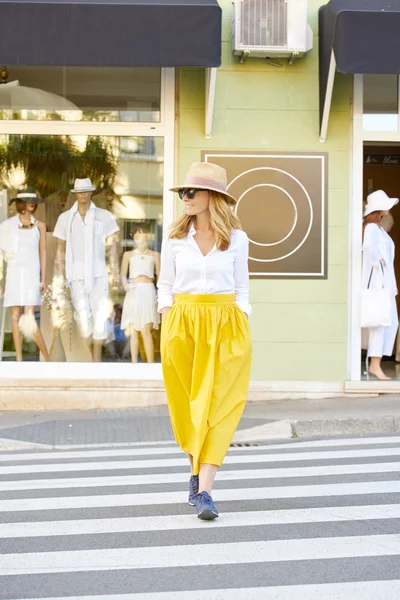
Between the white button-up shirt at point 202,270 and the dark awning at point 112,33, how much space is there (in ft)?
15.6

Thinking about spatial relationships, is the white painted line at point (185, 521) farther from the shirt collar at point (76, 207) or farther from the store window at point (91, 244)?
the shirt collar at point (76, 207)

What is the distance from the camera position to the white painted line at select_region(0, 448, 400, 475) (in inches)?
325

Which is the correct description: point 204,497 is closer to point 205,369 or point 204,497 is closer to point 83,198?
point 205,369

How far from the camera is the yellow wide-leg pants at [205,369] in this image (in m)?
6.32

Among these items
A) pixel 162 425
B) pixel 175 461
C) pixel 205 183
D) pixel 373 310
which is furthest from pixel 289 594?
A: pixel 373 310

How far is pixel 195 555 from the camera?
5.32m

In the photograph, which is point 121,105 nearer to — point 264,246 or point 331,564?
point 264,246

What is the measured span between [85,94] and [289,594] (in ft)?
27.7

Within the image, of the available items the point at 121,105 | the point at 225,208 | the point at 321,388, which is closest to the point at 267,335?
the point at 321,388

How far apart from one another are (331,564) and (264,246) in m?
7.07

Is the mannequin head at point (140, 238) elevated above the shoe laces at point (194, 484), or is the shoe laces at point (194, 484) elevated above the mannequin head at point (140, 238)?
the mannequin head at point (140, 238)

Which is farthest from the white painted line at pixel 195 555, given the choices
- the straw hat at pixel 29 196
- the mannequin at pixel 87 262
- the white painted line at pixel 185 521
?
the straw hat at pixel 29 196

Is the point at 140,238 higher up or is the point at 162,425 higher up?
the point at 140,238

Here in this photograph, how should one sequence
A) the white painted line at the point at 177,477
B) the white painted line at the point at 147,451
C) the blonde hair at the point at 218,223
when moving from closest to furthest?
1. the blonde hair at the point at 218,223
2. the white painted line at the point at 177,477
3. the white painted line at the point at 147,451
